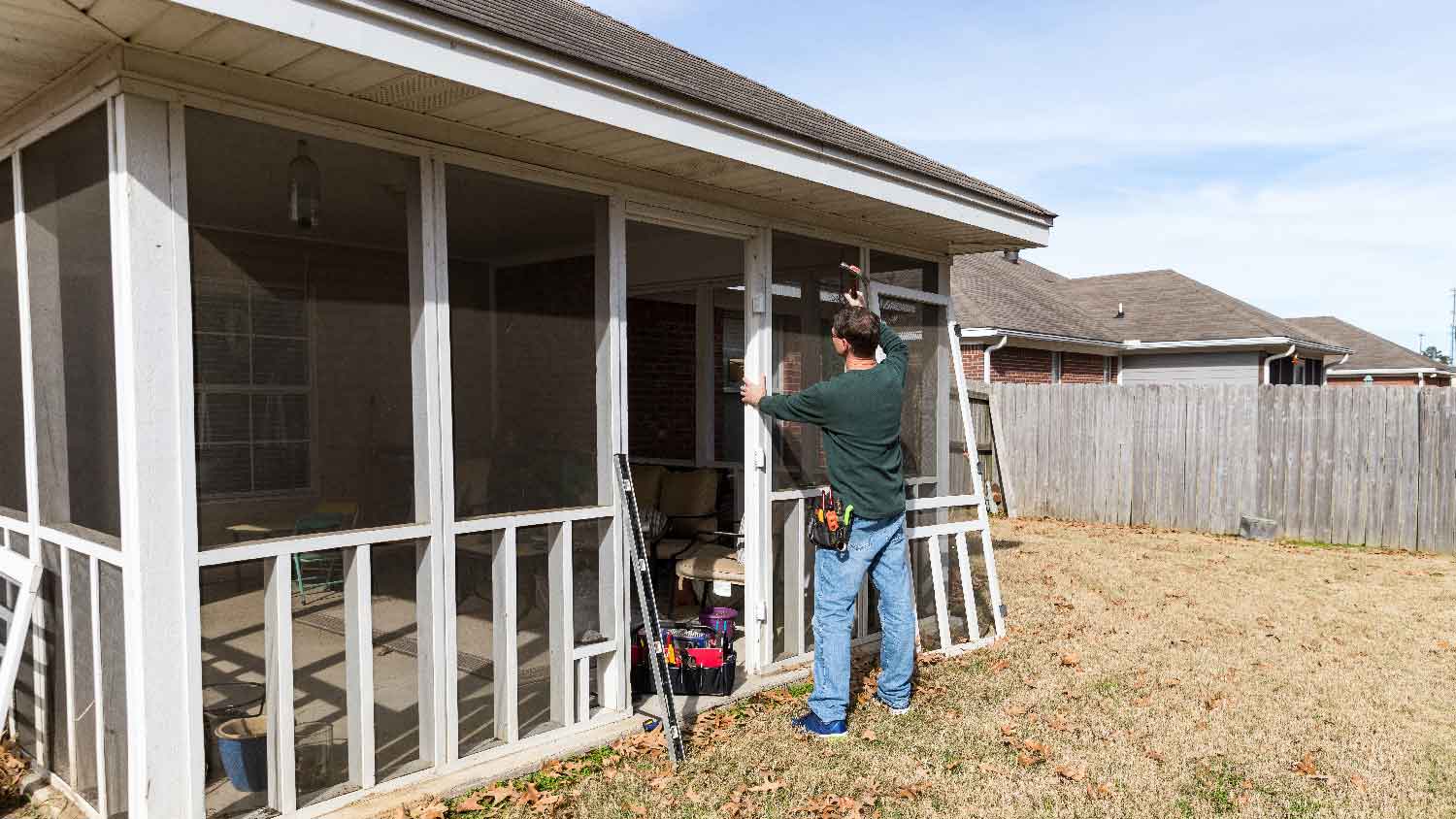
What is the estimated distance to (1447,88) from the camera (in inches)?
434

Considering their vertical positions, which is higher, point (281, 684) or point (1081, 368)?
point (1081, 368)

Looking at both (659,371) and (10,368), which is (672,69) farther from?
(659,371)

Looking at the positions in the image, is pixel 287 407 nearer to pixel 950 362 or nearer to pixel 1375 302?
pixel 950 362

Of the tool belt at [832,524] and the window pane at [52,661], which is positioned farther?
the tool belt at [832,524]

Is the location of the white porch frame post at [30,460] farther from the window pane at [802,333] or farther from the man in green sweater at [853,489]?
the window pane at [802,333]

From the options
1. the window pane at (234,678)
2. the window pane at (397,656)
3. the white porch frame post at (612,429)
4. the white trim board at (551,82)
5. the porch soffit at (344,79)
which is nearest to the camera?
the porch soffit at (344,79)

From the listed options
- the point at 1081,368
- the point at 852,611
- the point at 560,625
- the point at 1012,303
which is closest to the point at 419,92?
the point at 560,625

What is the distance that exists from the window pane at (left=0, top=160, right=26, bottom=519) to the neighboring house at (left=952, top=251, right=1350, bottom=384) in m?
13.2

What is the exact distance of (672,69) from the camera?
15.5 feet

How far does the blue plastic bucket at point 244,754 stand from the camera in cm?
342

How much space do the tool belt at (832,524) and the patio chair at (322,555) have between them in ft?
7.03

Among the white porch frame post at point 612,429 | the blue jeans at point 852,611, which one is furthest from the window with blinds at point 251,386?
the blue jeans at point 852,611

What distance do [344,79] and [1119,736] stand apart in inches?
175

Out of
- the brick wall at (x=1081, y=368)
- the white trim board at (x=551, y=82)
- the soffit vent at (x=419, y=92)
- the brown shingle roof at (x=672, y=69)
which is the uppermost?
the brown shingle roof at (x=672, y=69)
